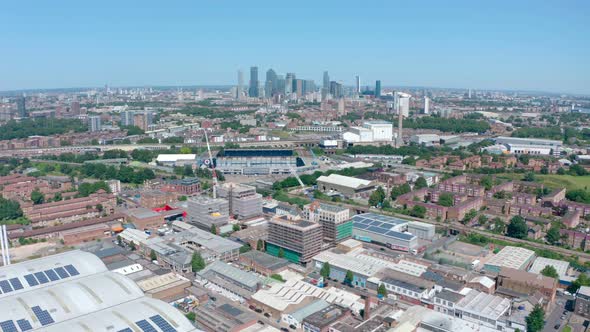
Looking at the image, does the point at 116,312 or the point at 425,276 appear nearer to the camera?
the point at 116,312

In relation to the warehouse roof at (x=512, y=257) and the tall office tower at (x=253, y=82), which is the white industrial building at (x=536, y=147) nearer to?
the warehouse roof at (x=512, y=257)

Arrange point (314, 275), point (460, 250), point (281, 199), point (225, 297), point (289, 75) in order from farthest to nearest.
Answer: point (289, 75), point (281, 199), point (460, 250), point (314, 275), point (225, 297)

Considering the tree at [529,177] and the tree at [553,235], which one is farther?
the tree at [529,177]

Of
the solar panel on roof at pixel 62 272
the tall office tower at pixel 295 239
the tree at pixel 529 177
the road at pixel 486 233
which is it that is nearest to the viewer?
the solar panel on roof at pixel 62 272

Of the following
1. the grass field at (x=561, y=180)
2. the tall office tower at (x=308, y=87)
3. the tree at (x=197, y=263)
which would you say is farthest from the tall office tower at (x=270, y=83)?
the tree at (x=197, y=263)

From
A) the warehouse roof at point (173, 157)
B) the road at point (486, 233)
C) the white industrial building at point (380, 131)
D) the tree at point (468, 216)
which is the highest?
the white industrial building at point (380, 131)

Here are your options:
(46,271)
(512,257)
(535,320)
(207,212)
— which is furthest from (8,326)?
(512,257)

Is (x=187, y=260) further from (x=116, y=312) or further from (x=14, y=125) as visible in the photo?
(x=14, y=125)

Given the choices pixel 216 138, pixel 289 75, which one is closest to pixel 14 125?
pixel 216 138

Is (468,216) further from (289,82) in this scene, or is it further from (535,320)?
(289,82)
